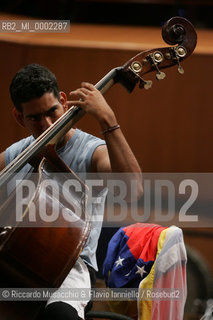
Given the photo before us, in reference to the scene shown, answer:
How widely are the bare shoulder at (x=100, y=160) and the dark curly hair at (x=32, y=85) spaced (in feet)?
0.69

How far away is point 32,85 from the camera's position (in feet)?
5.47

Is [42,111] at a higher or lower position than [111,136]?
higher

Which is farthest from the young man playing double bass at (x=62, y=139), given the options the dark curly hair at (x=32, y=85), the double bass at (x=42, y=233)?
the double bass at (x=42, y=233)

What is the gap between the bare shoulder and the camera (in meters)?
1.58

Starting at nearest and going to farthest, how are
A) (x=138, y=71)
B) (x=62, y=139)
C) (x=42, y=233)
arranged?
(x=42, y=233) → (x=138, y=71) → (x=62, y=139)

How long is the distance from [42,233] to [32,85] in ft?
1.59

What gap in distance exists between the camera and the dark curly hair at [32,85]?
5.44ft

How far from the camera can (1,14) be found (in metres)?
3.03

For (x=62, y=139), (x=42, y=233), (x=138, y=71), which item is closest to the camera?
(x=42, y=233)

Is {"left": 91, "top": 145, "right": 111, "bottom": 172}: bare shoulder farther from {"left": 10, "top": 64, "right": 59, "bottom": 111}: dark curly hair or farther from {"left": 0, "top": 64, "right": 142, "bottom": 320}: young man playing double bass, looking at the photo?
{"left": 10, "top": 64, "right": 59, "bottom": 111}: dark curly hair

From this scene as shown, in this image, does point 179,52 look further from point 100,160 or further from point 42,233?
point 42,233

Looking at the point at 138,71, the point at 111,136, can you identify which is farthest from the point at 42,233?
the point at 138,71

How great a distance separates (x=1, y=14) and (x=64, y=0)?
437 millimetres

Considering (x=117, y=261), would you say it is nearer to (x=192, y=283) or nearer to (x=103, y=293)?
(x=103, y=293)
